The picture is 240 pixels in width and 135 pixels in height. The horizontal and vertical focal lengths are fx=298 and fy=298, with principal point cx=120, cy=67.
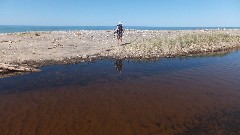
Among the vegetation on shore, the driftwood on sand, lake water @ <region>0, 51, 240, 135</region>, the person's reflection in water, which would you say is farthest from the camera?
the vegetation on shore

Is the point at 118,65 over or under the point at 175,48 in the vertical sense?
under

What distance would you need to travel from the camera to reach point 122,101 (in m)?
13.2

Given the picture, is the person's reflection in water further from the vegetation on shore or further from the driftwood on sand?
Answer: the driftwood on sand

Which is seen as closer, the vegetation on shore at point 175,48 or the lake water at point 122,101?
the lake water at point 122,101

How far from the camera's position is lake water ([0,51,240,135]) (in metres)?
10.3

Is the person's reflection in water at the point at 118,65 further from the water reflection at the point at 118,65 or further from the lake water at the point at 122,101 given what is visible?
the lake water at the point at 122,101

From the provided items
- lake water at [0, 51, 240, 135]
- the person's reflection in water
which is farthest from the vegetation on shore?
lake water at [0, 51, 240, 135]

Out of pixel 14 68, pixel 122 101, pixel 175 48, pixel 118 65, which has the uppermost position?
pixel 175 48

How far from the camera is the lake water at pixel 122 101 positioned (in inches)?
407

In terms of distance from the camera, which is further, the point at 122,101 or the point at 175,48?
the point at 175,48

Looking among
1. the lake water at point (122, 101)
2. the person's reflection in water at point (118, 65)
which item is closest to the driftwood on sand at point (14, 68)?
the lake water at point (122, 101)

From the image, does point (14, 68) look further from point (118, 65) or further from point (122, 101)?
point (122, 101)

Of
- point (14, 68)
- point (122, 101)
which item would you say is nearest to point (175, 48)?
point (14, 68)

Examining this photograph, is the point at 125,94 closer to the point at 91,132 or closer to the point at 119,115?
the point at 119,115
